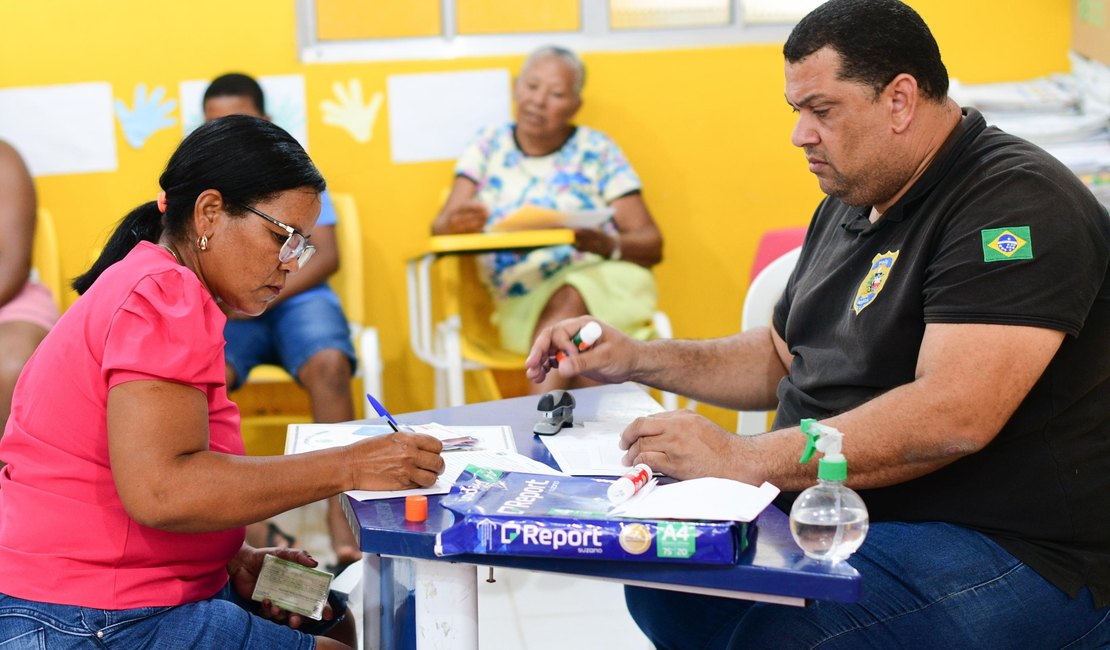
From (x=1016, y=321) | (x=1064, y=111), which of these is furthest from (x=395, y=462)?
(x=1064, y=111)

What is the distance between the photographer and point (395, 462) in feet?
5.51

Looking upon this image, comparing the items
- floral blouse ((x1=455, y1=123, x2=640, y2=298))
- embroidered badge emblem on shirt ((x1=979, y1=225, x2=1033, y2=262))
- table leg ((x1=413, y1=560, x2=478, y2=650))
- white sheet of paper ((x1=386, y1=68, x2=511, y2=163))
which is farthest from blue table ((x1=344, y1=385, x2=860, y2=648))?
white sheet of paper ((x1=386, y1=68, x2=511, y2=163))

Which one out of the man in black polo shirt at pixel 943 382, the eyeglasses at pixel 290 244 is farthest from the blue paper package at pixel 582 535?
the eyeglasses at pixel 290 244

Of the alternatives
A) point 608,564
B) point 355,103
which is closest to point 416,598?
point 608,564

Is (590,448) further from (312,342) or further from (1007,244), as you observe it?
(312,342)

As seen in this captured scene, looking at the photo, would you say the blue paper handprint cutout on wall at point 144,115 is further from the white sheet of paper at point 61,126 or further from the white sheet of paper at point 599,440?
the white sheet of paper at point 599,440

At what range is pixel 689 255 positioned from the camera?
4559 mm

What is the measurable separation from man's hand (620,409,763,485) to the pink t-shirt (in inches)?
24.6

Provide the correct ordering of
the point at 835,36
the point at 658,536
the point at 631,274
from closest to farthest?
the point at 658,536, the point at 835,36, the point at 631,274

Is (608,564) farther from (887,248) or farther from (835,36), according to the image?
(835,36)

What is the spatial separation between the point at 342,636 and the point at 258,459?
0.51 metres

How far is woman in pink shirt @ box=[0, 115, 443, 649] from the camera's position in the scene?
1.58 metres

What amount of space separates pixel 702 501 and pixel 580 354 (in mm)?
797

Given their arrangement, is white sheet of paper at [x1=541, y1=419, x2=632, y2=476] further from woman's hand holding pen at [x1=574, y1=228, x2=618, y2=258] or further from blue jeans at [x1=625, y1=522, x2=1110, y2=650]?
woman's hand holding pen at [x1=574, y1=228, x2=618, y2=258]
